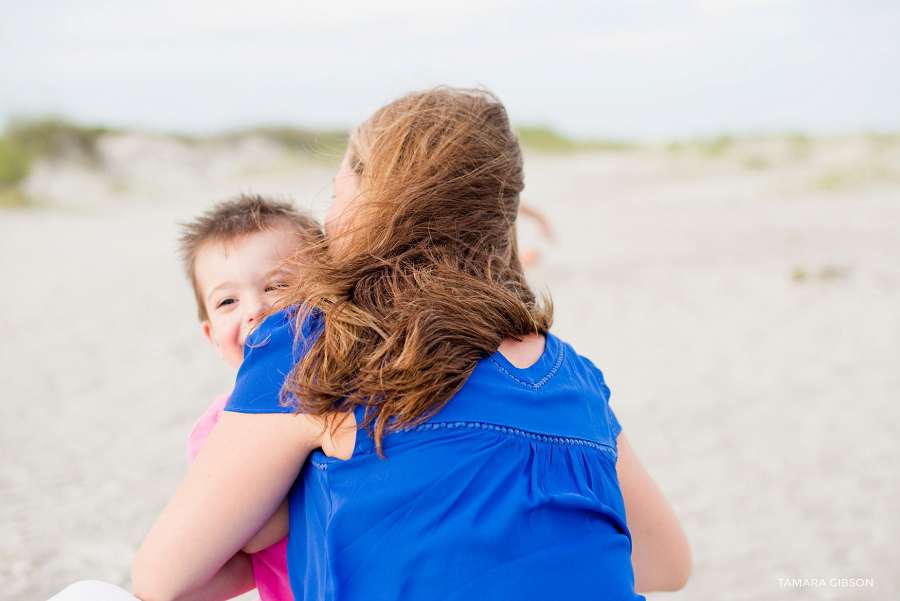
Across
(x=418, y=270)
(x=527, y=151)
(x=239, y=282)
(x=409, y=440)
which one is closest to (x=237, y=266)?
(x=239, y=282)

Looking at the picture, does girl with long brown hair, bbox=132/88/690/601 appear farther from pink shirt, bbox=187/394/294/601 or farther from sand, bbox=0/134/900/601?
sand, bbox=0/134/900/601

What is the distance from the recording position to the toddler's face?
1.55 metres

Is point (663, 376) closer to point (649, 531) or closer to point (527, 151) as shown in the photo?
point (649, 531)

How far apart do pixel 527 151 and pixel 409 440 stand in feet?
63.5

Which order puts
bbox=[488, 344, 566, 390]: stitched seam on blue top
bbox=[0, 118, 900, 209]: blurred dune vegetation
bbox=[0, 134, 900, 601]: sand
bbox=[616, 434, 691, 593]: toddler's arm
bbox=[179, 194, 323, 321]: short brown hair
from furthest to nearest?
bbox=[0, 118, 900, 209]: blurred dune vegetation < bbox=[0, 134, 900, 601]: sand < bbox=[179, 194, 323, 321]: short brown hair < bbox=[616, 434, 691, 593]: toddler's arm < bbox=[488, 344, 566, 390]: stitched seam on blue top

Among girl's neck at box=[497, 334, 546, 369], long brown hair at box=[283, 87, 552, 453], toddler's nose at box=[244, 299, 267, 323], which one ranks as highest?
long brown hair at box=[283, 87, 552, 453]

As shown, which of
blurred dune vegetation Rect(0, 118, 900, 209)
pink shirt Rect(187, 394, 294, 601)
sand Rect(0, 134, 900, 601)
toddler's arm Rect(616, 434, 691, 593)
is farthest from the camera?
blurred dune vegetation Rect(0, 118, 900, 209)

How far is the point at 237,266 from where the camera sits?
5.14 ft

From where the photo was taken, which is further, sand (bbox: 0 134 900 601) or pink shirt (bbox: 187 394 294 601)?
sand (bbox: 0 134 900 601)

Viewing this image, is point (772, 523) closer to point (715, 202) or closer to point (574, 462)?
point (574, 462)

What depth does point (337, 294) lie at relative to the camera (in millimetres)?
1155

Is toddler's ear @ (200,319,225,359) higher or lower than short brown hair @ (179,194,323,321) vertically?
lower

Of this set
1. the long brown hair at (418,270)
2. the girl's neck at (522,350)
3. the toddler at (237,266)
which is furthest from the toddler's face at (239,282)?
the girl's neck at (522,350)

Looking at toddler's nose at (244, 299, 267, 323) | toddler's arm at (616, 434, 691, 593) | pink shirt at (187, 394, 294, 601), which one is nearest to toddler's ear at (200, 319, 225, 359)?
toddler's nose at (244, 299, 267, 323)
